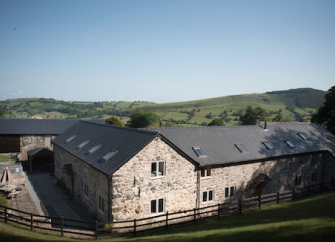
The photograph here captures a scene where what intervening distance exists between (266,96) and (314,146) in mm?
148004

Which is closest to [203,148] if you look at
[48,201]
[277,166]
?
[277,166]

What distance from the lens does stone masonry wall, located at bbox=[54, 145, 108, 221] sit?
56.7 ft

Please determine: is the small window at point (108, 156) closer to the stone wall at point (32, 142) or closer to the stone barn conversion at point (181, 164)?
the stone barn conversion at point (181, 164)

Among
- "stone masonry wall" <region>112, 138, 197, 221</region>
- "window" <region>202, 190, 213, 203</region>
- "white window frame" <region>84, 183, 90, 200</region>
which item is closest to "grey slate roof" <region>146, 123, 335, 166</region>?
"stone masonry wall" <region>112, 138, 197, 221</region>

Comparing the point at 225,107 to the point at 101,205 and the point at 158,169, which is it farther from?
the point at 101,205

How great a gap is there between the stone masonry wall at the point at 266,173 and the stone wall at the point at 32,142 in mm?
31528

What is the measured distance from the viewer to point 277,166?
2455cm

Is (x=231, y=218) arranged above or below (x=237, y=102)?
below

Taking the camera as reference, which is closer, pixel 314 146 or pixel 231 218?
pixel 231 218

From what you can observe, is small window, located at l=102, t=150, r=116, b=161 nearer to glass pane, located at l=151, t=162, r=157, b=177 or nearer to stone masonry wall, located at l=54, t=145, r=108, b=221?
stone masonry wall, located at l=54, t=145, r=108, b=221

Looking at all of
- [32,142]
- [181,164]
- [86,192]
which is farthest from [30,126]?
[181,164]

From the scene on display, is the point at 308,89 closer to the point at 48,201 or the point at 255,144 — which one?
the point at 255,144

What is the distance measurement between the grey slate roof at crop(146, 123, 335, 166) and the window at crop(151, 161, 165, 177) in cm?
228

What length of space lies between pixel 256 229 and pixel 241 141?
12667 millimetres
